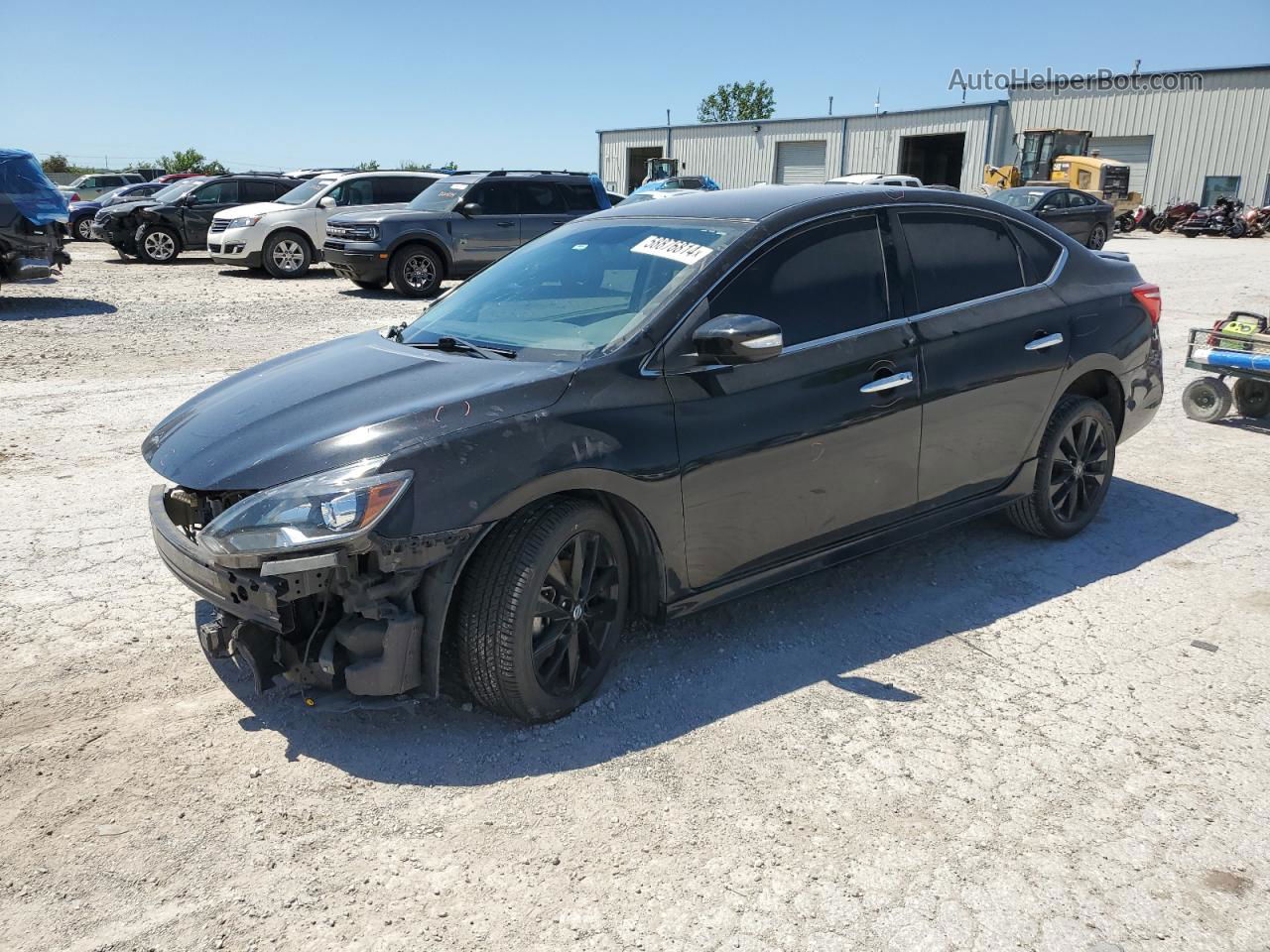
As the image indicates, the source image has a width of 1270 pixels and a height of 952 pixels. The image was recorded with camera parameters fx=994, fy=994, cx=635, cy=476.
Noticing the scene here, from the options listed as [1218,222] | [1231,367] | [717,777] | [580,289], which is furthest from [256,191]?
[1218,222]

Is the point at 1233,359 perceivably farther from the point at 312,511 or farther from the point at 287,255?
the point at 287,255

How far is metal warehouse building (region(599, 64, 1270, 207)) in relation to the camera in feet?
131

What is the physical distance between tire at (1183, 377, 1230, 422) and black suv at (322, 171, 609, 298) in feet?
31.8

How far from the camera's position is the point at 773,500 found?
377cm

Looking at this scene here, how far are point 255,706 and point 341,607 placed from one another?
698 millimetres

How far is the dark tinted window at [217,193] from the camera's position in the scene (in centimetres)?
2073

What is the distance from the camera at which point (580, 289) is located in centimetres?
406

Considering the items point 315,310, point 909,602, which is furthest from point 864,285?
point 315,310

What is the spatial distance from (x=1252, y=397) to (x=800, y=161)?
4695 cm

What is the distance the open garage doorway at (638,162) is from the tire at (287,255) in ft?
133

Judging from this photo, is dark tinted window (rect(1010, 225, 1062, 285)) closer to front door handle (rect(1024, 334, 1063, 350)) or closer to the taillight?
front door handle (rect(1024, 334, 1063, 350))

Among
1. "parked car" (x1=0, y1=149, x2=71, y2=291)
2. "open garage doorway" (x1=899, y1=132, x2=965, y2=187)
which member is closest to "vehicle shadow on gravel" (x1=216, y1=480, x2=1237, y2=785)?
"parked car" (x1=0, y1=149, x2=71, y2=291)

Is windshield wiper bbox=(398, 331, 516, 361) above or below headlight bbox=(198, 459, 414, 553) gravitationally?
above

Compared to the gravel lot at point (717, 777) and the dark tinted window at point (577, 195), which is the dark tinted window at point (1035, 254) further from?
the dark tinted window at point (577, 195)
